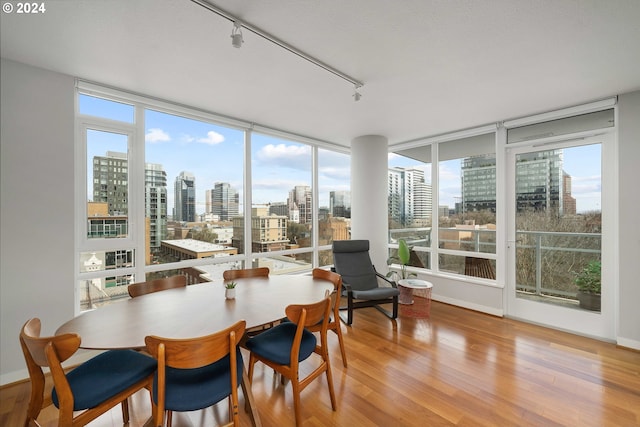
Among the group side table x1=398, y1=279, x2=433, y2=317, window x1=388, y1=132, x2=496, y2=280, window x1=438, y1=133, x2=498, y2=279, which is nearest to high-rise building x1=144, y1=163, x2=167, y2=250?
side table x1=398, y1=279, x2=433, y2=317

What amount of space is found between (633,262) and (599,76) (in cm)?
206

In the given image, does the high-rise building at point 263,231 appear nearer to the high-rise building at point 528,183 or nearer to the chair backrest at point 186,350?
the chair backrest at point 186,350

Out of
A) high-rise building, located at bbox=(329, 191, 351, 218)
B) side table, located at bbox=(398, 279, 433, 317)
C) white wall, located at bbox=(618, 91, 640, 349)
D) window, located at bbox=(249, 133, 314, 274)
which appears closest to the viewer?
white wall, located at bbox=(618, 91, 640, 349)

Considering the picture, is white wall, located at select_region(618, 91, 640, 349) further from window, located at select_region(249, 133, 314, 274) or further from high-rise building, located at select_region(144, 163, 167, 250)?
high-rise building, located at select_region(144, 163, 167, 250)

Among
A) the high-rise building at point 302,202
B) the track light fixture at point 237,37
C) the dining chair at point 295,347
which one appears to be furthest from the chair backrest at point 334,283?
the track light fixture at point 237,37

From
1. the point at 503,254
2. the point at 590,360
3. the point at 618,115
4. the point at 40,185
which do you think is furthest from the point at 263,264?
the point at 618,115

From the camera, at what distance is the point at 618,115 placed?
9.87 feet

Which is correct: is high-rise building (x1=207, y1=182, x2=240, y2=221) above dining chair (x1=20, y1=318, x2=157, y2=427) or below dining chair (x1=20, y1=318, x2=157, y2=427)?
above

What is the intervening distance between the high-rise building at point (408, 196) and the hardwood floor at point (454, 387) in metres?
2.32

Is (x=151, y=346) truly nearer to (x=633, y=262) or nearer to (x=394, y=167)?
(x=633, y=262)

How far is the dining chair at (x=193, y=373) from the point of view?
134cm

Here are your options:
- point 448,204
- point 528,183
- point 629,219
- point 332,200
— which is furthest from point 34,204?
point 629,219

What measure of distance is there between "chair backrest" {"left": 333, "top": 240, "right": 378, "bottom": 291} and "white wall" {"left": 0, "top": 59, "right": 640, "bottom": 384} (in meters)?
3.22

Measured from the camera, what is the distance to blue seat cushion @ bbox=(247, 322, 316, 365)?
1854mm
